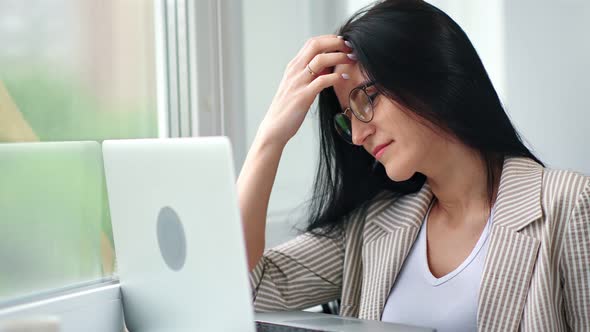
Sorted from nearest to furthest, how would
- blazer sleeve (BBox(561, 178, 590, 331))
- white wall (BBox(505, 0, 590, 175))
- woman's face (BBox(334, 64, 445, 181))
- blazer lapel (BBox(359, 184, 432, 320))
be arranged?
blazer sleeve (BBox(561, 178, 590, 331)) → woman's face (BBox(334, 64, 445, 181)) → blazer lapel (BBox(359, 184, 432, 320)) → white wall (BBox(505, 0, 590, 175))

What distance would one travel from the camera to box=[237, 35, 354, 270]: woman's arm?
1544mm

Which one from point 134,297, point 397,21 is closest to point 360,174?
point 397,21

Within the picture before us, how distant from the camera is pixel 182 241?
105 cm

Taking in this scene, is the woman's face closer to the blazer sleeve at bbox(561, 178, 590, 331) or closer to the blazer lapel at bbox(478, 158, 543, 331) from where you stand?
the blazer lapel at bbox(478, 158, 543, 331)

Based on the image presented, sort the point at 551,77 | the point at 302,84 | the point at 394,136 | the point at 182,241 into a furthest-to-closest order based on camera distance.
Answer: the point at 551,77 < the point at 302,84 < the point at 394,136 < the point at 182,241

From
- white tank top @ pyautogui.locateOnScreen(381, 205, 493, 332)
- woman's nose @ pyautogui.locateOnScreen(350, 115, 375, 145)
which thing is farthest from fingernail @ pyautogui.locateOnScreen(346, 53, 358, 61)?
white tank top @ pyautogui.locateOnScreen(381, 205, 493, 332)

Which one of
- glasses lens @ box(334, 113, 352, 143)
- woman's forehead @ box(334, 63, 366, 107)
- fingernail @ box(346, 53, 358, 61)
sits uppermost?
fingernail @ box(346, 53, 358, 61)

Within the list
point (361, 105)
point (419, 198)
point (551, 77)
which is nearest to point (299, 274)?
point (419, 198)

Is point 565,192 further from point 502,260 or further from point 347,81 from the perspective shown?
point 347,81

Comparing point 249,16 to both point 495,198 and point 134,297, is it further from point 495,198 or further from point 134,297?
point 134,297

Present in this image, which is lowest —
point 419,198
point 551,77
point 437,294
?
point 437,294

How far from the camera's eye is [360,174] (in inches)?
68.2

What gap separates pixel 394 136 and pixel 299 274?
0.41 m

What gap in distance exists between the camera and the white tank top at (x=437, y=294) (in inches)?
57.9
